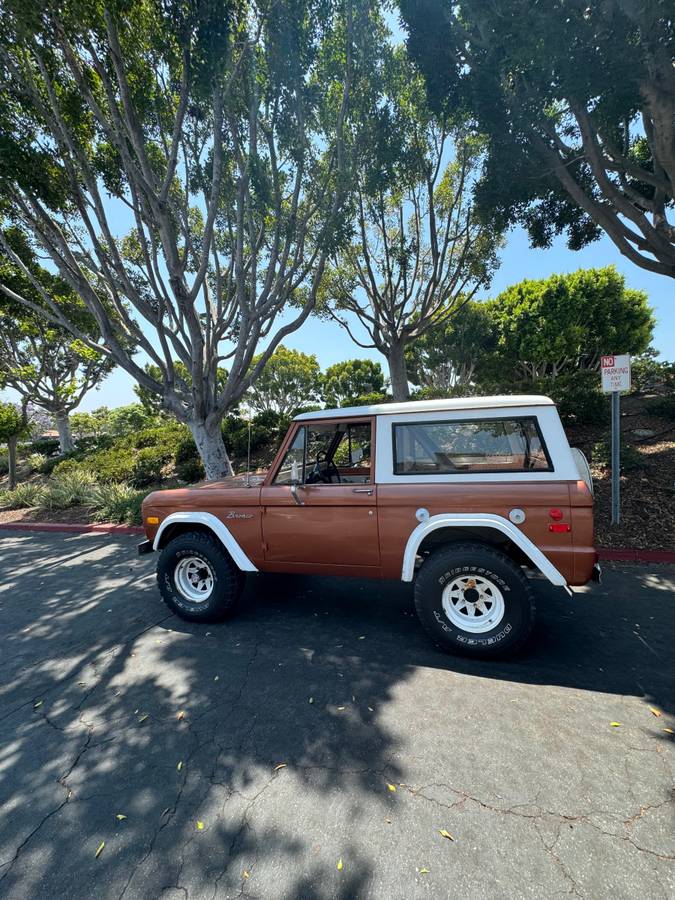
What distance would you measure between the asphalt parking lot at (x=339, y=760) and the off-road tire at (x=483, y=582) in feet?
0.54

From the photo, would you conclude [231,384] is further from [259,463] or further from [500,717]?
[500,717]

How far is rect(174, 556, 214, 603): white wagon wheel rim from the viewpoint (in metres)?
3.74

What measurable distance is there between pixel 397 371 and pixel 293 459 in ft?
28.7

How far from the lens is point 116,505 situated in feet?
27.3

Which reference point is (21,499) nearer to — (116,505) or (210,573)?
(116,505)

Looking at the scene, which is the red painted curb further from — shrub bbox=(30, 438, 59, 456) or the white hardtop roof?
shrub bbox=(30, 438, 59, 456)

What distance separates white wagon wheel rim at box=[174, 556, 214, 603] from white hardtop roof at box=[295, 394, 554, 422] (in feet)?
6.17

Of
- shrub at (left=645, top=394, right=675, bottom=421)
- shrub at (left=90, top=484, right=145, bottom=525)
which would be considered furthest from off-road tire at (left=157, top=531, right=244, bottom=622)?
shrub at (left=645, top=394, right=675, bottom=421)

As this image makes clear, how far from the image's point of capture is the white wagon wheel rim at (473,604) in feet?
9.32

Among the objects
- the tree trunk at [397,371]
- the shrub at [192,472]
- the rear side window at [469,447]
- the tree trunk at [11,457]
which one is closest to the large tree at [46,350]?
the tree trunk at [11,457]

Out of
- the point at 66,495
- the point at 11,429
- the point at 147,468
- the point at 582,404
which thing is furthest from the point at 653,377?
the point at 11,429

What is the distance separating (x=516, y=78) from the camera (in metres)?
5.48

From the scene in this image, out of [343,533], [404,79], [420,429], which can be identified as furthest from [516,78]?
[343,533]

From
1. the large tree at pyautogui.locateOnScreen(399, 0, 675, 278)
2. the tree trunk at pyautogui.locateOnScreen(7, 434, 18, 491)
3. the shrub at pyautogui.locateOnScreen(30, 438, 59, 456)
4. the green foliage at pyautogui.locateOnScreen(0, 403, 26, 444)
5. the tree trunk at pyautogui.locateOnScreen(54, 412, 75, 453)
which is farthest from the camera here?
the shrub at pyautogui.locateOnScreen(30, 438, 59, 456)
